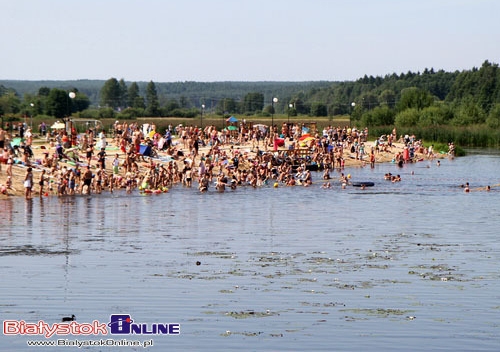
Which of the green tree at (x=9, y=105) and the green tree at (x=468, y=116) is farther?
the green tree at (x=9, y=105)

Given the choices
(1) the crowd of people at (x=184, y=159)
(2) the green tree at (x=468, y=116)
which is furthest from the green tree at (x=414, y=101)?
(1) the crowd of people at (x=184, y=159)

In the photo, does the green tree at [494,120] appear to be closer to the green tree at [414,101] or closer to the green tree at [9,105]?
the green tree at [414,101]

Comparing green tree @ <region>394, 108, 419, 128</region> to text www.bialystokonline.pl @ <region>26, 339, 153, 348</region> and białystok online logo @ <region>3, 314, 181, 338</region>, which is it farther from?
text www.bialystokonline.pl @ <region>26, 339, 153, 348</region>

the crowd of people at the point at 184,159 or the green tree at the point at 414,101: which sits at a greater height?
the green tree at the point at 414,101

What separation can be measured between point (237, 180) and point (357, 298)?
41240 mm

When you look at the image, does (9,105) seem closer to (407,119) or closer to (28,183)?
(407,119)

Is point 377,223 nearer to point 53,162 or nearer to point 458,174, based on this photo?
point 53,162

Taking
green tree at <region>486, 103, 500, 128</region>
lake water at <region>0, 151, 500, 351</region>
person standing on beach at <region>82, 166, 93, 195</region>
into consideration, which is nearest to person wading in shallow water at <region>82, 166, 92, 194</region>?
person standing on beach at <region>82, 166, 93, 195</region>

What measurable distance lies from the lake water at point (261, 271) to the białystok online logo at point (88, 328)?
225 mm

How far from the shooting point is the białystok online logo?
20.7m

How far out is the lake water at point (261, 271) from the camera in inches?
829

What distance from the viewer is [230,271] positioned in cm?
2908

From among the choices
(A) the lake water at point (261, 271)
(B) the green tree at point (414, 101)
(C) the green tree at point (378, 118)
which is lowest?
(A) the lake water at point (261, 271)

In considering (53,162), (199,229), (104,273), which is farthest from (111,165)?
(104,273)
